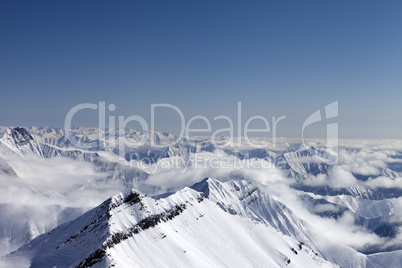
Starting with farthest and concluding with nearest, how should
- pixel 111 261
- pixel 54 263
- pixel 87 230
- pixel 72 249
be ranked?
1. pixel 87 230
2. pixel 72 249
3. pixel 54 263
4. pixel 111 261

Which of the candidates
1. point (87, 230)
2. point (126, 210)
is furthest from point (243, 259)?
point (87, 230)

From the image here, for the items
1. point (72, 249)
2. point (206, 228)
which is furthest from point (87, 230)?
point (206, 228)

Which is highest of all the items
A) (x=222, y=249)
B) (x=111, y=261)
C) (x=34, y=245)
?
(x=111, y=261)

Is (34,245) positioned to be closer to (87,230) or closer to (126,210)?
(87,230)

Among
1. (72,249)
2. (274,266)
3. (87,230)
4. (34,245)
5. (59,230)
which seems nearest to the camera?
(72,249)

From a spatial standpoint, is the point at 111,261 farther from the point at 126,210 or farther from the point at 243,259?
the point at 243,259

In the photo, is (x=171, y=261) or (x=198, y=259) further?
(x=198, y=259)

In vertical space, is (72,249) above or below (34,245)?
above
